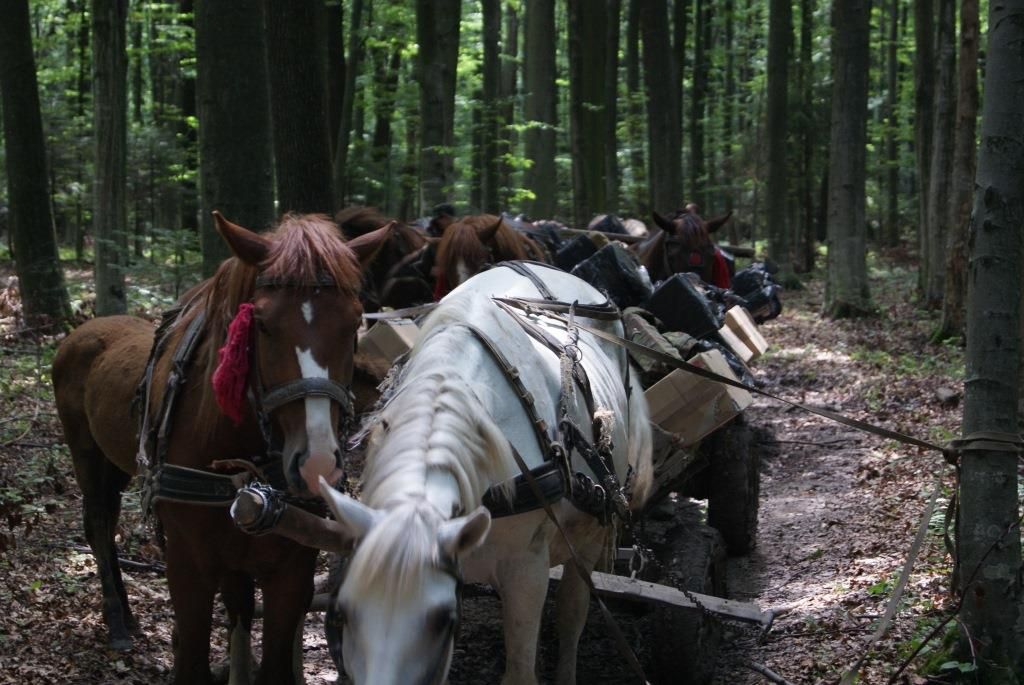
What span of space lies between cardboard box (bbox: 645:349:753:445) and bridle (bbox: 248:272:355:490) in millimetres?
2595

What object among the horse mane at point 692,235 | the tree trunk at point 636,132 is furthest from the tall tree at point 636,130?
the horse mane at point 692,235

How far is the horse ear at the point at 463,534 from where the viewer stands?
111 inches

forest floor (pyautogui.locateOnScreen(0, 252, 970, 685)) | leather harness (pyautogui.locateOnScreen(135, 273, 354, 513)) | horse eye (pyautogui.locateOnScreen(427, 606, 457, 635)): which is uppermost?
leather harness (pyautogui.locateOnScreen(135, 273, 354, 513))

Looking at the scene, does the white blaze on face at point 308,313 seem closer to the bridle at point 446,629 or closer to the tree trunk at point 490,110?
the bridle at point 446,629

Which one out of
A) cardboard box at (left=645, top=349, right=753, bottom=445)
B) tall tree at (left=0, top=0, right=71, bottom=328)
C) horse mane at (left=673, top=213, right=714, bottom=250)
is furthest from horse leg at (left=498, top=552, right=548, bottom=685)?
tall tree at (left=0, top=0, right=71, bottom=328)

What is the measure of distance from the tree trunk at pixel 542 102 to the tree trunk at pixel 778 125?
243 inches

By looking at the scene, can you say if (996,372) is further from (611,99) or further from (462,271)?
(611,99)

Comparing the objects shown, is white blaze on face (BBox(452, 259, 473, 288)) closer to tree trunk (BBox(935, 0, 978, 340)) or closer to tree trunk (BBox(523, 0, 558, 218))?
tree trunk (BBox(935, 0, 978, 340))

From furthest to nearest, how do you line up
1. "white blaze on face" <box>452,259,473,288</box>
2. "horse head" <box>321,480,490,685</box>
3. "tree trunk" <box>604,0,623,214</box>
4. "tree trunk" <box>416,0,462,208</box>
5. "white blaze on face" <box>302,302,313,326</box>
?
1. "tree trunk" <box>604,0,623,214</box>
2. "tree trunk" <box>416,0,462,208</box>
3. "white blaze on face" <box>452,259,473,288</box>
4. "white blaze on face" <box>302,302,313,326</box>
5. "horse head" <box>321,480,490,685</box>

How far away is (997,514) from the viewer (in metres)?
4.30

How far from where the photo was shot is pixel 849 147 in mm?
18531

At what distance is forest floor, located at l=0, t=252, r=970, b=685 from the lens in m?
5.16

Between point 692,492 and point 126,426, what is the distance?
4.32m

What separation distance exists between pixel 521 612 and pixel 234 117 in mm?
4755
